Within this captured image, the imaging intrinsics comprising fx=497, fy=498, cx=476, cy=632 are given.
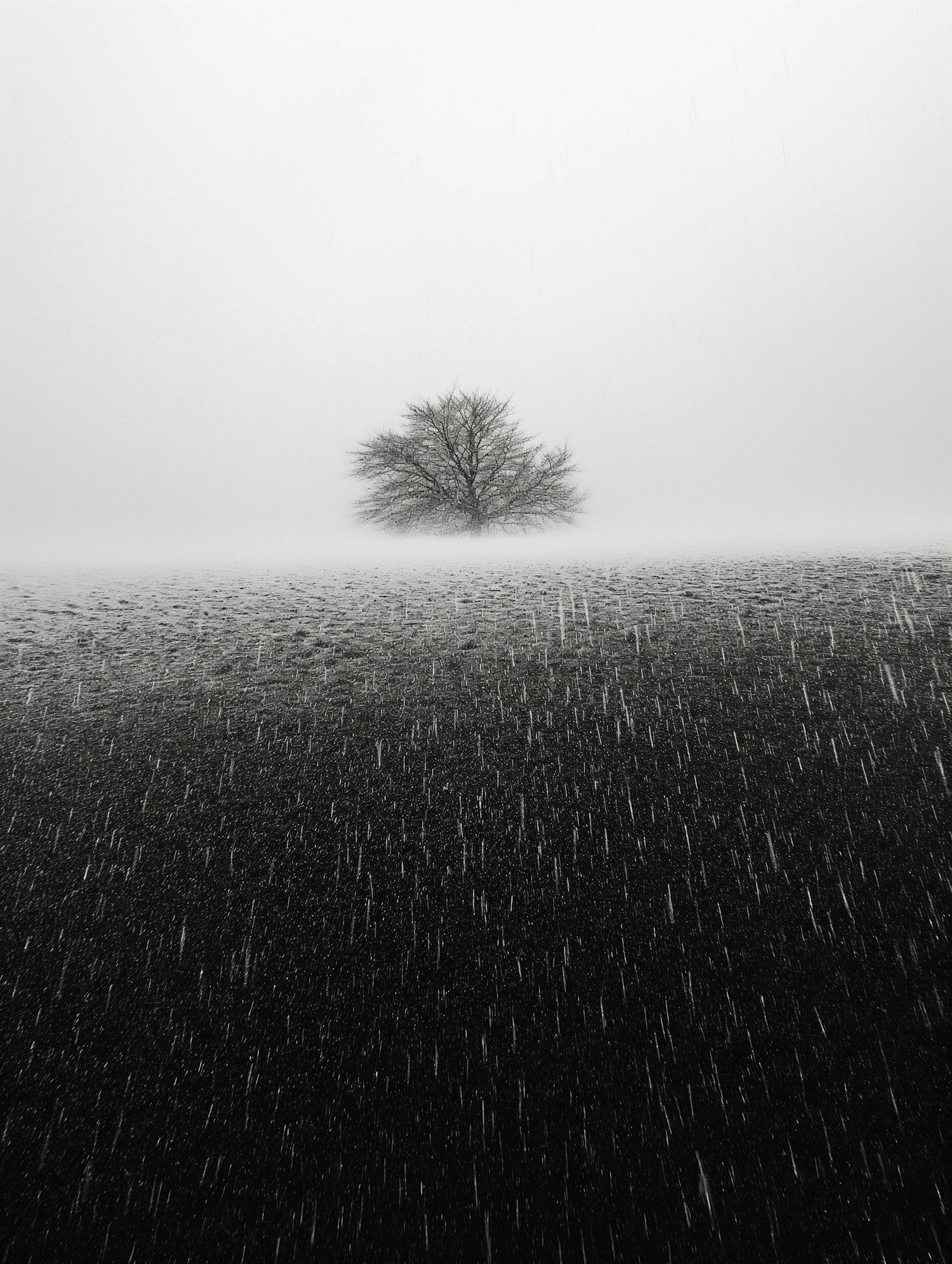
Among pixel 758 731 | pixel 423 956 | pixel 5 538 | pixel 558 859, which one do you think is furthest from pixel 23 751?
pixel 5 538

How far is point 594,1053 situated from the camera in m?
1.70

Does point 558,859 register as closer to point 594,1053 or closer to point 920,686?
point 594,1053

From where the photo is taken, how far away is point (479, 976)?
6.48 feet

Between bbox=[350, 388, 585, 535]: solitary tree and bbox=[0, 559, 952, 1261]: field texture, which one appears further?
bbox=[350, 388, 585, 535]: solitary tree

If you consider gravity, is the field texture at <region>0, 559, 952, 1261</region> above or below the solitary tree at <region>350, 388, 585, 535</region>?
below

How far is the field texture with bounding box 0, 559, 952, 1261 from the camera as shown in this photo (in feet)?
4.50

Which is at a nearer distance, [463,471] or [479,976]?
[479,976]

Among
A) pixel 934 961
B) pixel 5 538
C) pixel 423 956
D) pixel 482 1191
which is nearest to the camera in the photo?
pixel 482 1191

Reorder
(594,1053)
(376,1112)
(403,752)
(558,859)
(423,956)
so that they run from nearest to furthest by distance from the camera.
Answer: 1. (376,1112)
2. (594,1053)
3. (423,956)
4. (558,859)
5. (403,752)

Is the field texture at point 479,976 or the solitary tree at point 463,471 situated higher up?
the solitary tree at point 463,471

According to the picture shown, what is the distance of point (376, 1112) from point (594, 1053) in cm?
73

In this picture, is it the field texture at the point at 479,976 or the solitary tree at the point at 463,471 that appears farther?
the solitary tree at the point at 463,471

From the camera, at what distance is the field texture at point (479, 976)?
137 cm

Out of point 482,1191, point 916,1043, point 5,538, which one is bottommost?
point 482,1191
